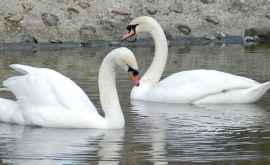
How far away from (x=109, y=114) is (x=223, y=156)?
2.11m

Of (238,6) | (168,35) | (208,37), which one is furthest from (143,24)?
(238,6)

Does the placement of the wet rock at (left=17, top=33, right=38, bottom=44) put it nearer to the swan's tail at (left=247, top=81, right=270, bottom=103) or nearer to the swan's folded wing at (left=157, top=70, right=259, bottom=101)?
the swan's folded wing at (left=157, top=70, right=259, bottom=101)

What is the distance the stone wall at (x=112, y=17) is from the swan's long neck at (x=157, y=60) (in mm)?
7678

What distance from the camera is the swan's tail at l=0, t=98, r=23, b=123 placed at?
11680 mm

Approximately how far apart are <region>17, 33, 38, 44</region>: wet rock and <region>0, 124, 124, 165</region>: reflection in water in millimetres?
11439

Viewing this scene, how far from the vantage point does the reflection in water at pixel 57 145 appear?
945 centimetres

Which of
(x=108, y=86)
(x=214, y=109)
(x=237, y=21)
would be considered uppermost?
(x=108, y=86)

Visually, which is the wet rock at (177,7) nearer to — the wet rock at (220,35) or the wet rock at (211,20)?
the wet rock at (211,20)

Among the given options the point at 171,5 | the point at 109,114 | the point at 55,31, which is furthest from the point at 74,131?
the point at 171,5

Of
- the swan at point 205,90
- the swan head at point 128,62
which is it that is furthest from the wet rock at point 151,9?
the swan head at point 128,62

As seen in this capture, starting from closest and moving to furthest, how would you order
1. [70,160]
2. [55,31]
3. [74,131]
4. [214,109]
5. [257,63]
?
[70,160] < [74,131] < [214,109] < [257,63] < [55,31]

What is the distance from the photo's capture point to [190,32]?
81.4ft

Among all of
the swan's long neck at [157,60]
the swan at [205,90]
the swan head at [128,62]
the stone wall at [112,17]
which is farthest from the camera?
the stone wall at [112,17]

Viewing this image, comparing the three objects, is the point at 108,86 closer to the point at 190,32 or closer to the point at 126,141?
the point at 126,141
